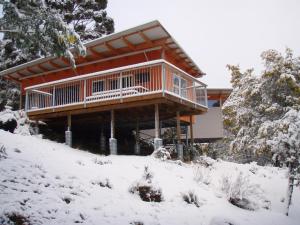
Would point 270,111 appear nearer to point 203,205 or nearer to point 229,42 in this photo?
point 203,205

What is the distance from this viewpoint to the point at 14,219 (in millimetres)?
5961

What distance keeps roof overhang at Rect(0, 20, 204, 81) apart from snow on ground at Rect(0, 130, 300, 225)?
690 centimetres

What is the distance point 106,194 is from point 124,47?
40.4ft

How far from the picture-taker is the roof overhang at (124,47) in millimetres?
17125

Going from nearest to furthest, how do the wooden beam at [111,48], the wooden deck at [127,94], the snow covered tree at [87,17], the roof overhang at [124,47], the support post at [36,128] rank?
the wooden deck at [127,94] < the roof overhang at [124,47] < the support post at [36,128] < the wooden beam at [111,48] < the snow covered tree at [87,17]

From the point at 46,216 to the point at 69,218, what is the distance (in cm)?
43

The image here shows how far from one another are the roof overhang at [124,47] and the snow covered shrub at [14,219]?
464 inches

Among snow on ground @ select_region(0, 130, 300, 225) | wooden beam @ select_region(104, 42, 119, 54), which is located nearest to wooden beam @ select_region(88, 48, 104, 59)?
wooden beam @ select_region(104, 42, 119, 54)

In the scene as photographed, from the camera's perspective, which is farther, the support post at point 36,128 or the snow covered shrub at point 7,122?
the support post at point 36,128

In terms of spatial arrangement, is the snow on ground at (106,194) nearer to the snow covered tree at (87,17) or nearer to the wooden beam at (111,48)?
the wooden beam at (111,48)

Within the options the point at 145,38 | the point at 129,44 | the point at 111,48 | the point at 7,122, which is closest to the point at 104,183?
the point at 7,122

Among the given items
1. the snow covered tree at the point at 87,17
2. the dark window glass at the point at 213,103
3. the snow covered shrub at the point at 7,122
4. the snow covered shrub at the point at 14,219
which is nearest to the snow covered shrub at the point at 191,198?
the snow covered shrub at the point at 14,219

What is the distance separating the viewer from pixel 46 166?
9.23m

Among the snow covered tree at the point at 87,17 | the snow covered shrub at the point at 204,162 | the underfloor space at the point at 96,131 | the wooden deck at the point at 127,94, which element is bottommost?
the snow covered shrub at the point at 204,162
